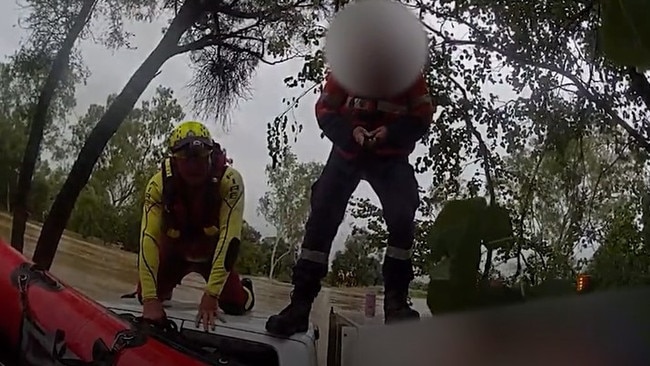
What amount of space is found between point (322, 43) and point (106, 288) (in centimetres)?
34

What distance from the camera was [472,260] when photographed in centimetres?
58

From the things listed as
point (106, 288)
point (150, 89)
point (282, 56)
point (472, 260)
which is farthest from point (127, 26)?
point (472, 260)

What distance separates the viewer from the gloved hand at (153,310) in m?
0.73

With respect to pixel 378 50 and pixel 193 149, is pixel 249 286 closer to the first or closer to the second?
pixel 193 149

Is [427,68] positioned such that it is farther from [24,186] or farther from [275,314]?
[24,186]

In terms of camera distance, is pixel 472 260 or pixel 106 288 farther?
pixel 106 288

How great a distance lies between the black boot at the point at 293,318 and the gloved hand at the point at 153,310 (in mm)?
111

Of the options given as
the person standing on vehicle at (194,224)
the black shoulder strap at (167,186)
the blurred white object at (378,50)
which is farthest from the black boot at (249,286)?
the blurred white object at (378,50)

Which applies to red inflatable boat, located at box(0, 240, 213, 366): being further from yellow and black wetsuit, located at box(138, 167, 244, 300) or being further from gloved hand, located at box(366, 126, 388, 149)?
gloved hand, located at box(366, 126, 388, 149)

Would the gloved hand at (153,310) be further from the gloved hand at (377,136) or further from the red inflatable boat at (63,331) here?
the gloved hand at (377,136)

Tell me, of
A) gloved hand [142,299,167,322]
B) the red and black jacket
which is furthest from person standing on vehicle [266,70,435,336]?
gloved hand [142,299,167,322]

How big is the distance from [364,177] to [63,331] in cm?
33

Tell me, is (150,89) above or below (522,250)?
above

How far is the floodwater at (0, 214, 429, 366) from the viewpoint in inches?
28.3
